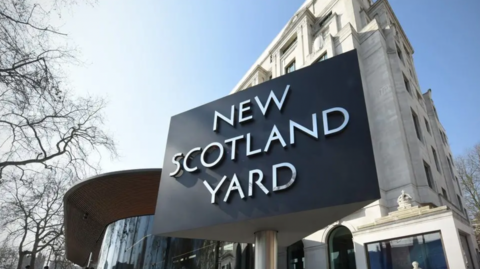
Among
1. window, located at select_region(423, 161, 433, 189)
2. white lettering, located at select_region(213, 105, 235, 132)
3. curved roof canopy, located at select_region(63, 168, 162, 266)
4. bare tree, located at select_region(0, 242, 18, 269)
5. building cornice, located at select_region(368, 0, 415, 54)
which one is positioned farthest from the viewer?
bare tree, located at select_region(0, 242, 18, 269)

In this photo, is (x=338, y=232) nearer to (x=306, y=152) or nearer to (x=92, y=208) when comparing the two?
(x=306, y=152)

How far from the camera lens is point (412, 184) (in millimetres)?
14961

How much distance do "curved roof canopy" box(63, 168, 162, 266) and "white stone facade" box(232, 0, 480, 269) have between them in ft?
26.2

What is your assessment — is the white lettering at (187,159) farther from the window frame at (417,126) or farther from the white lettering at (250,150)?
the window frame at (417,126)

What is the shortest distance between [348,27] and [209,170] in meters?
18.0

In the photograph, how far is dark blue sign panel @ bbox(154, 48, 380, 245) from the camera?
5449 millimetres

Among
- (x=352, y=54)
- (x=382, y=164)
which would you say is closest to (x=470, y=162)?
(x=382, y=164)

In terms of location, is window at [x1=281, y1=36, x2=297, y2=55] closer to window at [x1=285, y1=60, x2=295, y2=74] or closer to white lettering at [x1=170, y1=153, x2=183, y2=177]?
window at [x1=285, y1=60, x2=295, y2=74]

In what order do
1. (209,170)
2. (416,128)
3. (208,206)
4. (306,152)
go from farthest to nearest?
(416,128), (209,170), (208,206), (306,152)

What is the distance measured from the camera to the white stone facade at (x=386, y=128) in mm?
9787

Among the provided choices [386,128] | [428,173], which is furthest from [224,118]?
[428,173]

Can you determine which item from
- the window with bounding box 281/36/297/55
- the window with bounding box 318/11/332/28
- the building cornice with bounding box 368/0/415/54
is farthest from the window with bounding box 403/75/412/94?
the window with bounding box 281/36/297/55

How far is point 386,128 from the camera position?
17047 mm

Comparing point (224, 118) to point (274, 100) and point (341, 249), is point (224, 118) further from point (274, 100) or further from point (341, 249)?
point (341, 249)
